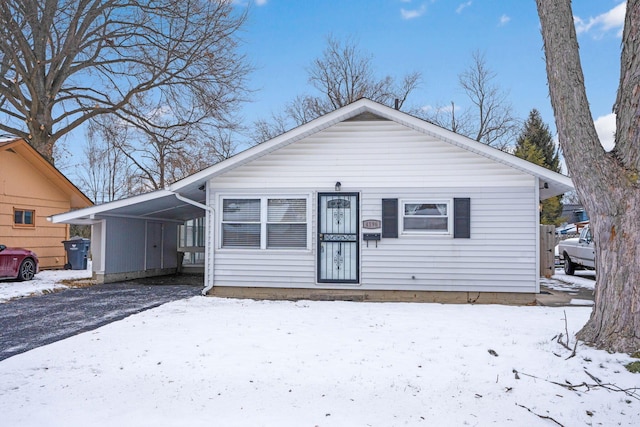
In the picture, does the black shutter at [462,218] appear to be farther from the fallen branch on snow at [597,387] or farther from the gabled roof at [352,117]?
the fallen branch on snow at [597,387]

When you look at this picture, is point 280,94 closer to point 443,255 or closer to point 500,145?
point 500,145

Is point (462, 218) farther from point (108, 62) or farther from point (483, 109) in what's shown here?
point (483, 109)

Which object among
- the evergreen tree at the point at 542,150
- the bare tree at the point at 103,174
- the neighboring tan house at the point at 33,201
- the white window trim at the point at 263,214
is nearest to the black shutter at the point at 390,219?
the white window trim at the point at 263,214

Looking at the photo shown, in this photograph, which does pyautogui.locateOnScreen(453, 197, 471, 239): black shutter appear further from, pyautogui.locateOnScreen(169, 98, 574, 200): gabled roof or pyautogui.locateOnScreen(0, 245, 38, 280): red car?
pyautogui.locateOnScreen(0, 245, 38, 280): red car

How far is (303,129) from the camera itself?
9242 millimetres

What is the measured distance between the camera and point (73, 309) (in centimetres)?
859

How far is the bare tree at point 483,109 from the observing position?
104ft

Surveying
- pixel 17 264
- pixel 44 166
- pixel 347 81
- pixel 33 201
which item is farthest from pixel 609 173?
pixel 347 81

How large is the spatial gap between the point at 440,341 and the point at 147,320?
4.44 meters

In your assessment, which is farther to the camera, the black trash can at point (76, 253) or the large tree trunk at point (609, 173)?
the black trash can at point (76, 253)

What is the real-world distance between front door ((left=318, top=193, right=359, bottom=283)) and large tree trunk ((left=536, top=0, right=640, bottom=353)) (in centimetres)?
465

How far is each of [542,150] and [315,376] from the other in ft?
119

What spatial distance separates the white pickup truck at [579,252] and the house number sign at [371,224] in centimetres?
719

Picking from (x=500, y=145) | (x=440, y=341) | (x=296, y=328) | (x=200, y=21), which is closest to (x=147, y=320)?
(x=296, y=328)
